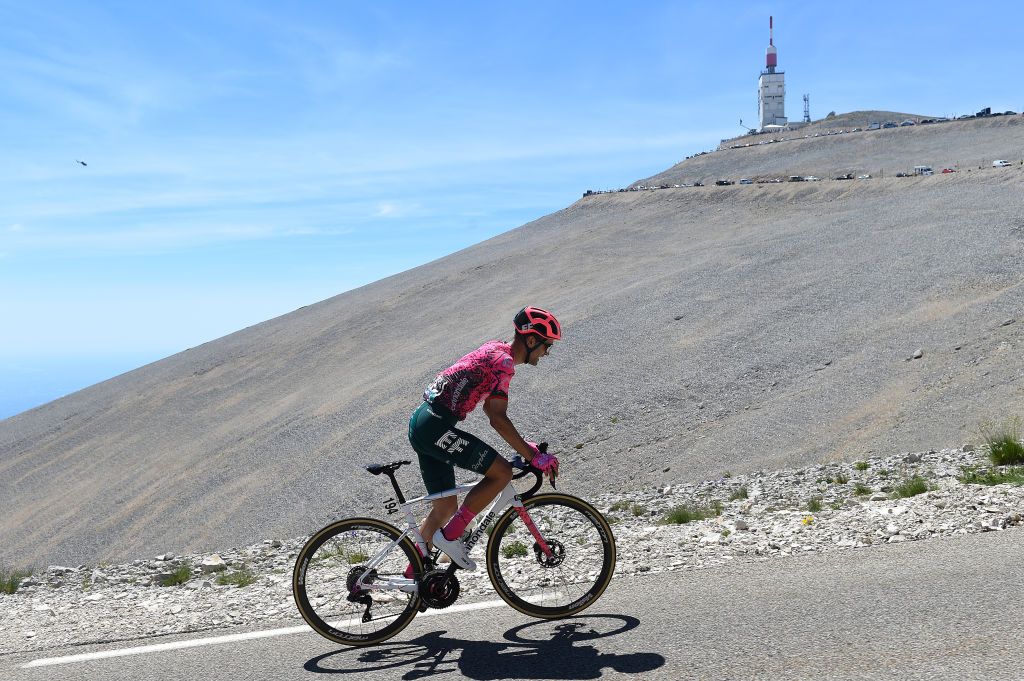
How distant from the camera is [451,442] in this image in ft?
16.0

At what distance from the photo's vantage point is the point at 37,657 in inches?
199

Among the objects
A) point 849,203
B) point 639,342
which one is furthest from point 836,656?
point 849,203

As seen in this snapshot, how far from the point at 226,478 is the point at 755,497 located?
1962cm

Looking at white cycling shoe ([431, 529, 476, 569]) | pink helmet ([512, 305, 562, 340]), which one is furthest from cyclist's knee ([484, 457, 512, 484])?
pink helmet ([512, 305, 562, 340])

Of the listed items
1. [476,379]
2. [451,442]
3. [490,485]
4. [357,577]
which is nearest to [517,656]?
[490,485]

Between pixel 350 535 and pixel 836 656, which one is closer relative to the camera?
pixel 836 656

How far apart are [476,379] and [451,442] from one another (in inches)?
16.0

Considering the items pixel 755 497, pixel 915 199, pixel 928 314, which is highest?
pixel 915 199

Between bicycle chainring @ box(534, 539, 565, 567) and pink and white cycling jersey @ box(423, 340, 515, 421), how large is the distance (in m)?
1.03

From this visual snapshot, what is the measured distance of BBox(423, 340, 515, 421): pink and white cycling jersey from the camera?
481cm

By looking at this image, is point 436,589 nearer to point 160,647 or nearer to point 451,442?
point 451,442

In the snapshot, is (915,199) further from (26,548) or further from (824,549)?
(26,548)

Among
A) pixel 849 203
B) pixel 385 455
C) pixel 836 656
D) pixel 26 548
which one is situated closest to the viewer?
pixel 836 656

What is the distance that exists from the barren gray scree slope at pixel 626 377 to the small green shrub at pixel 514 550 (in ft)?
34.0
